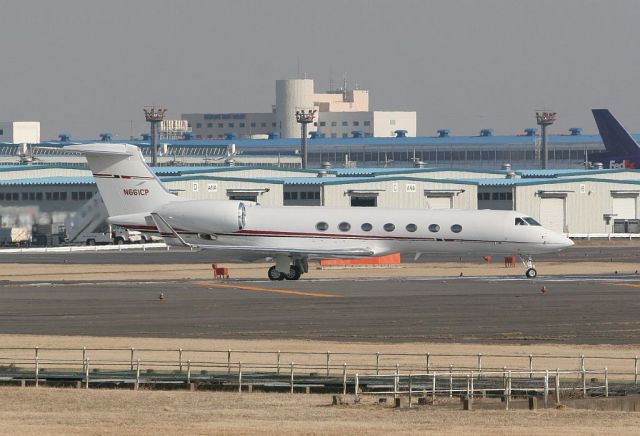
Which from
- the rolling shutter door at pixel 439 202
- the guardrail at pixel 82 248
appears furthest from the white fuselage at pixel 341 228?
the rolling shutter door at pixel 439 202

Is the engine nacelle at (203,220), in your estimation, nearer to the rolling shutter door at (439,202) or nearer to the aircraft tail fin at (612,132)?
the rolling shutter door at (439,202)

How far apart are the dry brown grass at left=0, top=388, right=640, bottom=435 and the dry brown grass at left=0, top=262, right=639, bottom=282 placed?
33996 millimetres

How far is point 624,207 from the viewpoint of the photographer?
4577 inches

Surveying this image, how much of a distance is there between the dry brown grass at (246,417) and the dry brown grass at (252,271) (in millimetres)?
33996

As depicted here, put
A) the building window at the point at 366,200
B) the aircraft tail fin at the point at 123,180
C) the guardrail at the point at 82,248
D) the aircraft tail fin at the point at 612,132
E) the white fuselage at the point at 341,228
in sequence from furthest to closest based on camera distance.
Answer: the aircraft tail fin at the point at 612,132, the building window at the point at 366,200, the guardrail at the point at 82,248, the aircraft tail fin at the point at 123,180, the white fuselage at the point at 341,228

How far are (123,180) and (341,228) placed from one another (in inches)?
398

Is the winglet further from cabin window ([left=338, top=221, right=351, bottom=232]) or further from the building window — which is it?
the building window

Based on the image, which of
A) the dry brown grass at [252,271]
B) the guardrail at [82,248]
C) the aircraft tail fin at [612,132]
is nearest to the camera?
the dry brown grass at [252,271]

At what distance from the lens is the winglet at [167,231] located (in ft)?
209

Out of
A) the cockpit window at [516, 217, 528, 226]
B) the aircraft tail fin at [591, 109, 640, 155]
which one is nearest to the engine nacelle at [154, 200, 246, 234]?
the cockpit window at [516, 217, 528, 226]

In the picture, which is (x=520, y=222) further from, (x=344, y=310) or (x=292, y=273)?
(x=344, y=310)

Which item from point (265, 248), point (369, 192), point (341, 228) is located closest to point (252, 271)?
point (265, 248)

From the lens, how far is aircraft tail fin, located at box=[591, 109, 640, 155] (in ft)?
464

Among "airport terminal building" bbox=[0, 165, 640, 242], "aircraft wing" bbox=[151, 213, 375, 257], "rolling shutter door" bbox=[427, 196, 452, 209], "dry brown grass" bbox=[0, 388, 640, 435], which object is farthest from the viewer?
"rolling shutter door" bbox=[427, 196, 452, 209]
